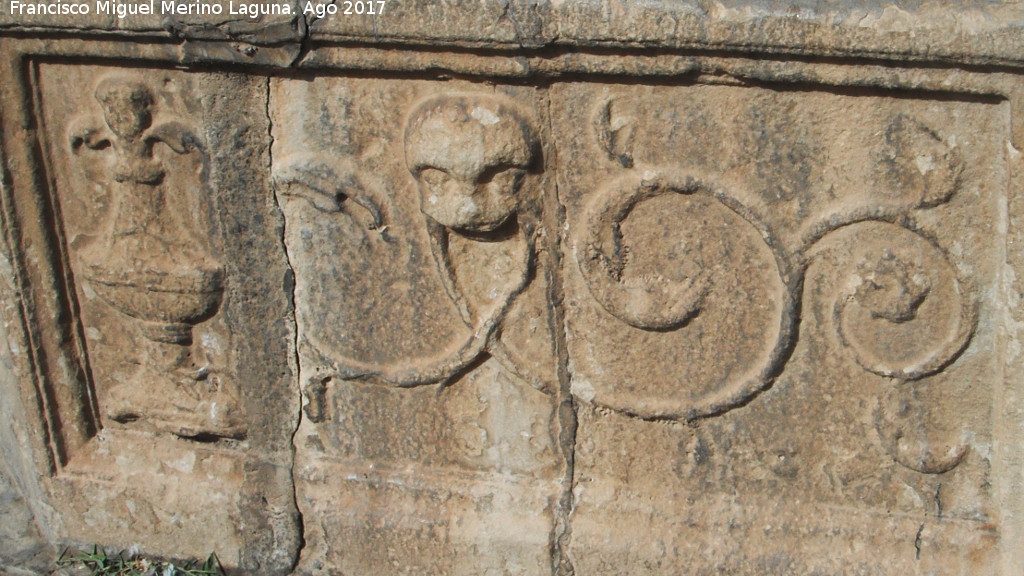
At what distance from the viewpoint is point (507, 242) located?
2.20 meters

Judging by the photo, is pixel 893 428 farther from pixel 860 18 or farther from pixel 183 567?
pixel 183 567

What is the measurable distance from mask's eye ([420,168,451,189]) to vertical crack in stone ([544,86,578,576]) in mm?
208

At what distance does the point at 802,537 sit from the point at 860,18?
1.08m

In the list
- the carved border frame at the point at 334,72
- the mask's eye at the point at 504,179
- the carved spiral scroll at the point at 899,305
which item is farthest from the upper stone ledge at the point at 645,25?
the carved spiral scroll at the point at 899,305

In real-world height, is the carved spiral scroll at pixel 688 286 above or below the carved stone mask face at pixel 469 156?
below

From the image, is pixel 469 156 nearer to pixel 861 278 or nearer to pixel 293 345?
pixel 293 345

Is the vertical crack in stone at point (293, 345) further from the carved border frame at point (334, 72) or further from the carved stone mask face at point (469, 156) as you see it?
the carved stone mask face at point (469, 156)

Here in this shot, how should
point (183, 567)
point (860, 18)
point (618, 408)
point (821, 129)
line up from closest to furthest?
point (860, 18) < point (821, 129) < point (618, 408) < point (183, 567)

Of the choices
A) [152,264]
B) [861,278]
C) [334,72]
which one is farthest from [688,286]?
[152,264]

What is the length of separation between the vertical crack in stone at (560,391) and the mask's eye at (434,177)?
0.68ft

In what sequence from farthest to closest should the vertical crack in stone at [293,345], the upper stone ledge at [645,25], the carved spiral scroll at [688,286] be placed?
the vertical crack in stone at [293,345] < the carved spiral scroll at [688,286] < the upper stone ledge at [645,25]

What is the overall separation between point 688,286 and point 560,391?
1.23 feet

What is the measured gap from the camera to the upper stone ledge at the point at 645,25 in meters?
1.79

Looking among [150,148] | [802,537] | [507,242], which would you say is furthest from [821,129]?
[150,148]
